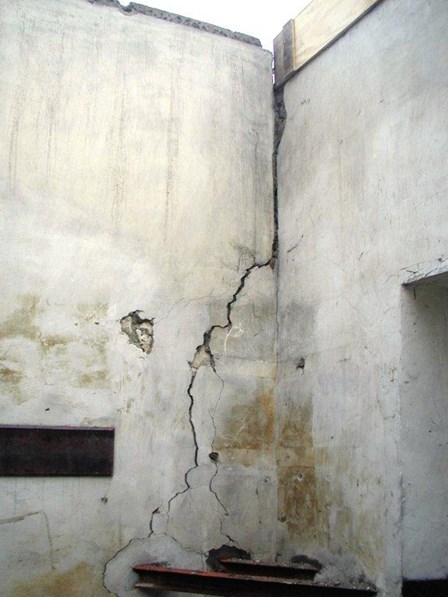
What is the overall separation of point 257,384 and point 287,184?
4.01ft

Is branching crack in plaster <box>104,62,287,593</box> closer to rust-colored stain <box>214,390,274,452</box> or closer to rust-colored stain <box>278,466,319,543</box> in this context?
rust-colored stain <box>214,390,274,452</box>

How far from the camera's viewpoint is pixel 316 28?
157 inches

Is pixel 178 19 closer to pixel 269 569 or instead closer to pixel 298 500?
pixel 298 500

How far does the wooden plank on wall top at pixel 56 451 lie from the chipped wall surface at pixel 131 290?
0.05 meters

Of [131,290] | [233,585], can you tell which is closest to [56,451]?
[131,290]

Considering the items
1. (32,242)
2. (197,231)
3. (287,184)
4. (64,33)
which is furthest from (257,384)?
(64,33)

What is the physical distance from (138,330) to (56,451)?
764 mm

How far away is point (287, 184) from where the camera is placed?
164 inches

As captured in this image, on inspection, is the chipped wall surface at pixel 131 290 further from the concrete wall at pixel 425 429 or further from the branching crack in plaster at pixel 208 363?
the concrete wall at pixel 425 429

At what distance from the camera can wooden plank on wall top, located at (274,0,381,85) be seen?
146 inches

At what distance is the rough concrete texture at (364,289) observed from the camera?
2996 millimetres

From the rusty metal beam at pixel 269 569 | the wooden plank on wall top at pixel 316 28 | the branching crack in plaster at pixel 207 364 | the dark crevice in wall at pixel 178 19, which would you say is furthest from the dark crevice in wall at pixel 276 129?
the rusty metal beam at pixel 269 569

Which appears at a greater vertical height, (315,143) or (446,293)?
(315,143)

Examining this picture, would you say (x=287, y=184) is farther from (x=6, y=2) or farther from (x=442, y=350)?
(x=6, y=2)
